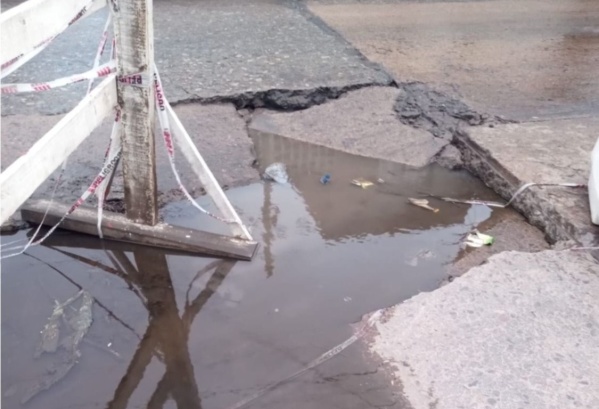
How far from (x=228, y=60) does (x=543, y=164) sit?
264 cm

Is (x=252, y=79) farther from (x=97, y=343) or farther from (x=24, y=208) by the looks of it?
(x=97, y=343)

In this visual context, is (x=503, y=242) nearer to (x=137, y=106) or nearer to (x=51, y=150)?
(x=137, y=106)

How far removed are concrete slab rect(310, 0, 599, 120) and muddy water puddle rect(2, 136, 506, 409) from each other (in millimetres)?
1436

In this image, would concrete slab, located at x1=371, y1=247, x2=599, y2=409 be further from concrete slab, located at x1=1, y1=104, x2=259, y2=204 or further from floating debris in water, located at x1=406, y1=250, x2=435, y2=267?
concrete slab, located at x1=1, y1=104, x2=259, y2=204

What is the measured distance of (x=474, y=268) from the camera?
2705 millimetres

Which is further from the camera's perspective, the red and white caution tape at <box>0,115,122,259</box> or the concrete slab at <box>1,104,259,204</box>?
the concrete slab at <box>1,104,259,204</box>

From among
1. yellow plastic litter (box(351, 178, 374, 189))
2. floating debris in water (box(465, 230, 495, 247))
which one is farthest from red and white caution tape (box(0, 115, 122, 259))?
floating debris in water (box(465, 230, 495, 247))

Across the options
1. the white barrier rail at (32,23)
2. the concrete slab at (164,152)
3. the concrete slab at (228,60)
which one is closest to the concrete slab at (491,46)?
the concrete slab at (228,60)

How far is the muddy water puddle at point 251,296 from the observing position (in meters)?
2.16

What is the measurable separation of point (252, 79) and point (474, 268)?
250cm

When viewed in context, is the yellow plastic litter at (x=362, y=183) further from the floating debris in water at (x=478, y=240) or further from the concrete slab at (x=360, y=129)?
the floating debris in water at (x=478, y=240)

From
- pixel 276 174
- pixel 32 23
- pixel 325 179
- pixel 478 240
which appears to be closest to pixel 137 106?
pixel 32 23

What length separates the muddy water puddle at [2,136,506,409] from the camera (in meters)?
2.16

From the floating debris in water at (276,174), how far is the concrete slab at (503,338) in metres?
1.25
